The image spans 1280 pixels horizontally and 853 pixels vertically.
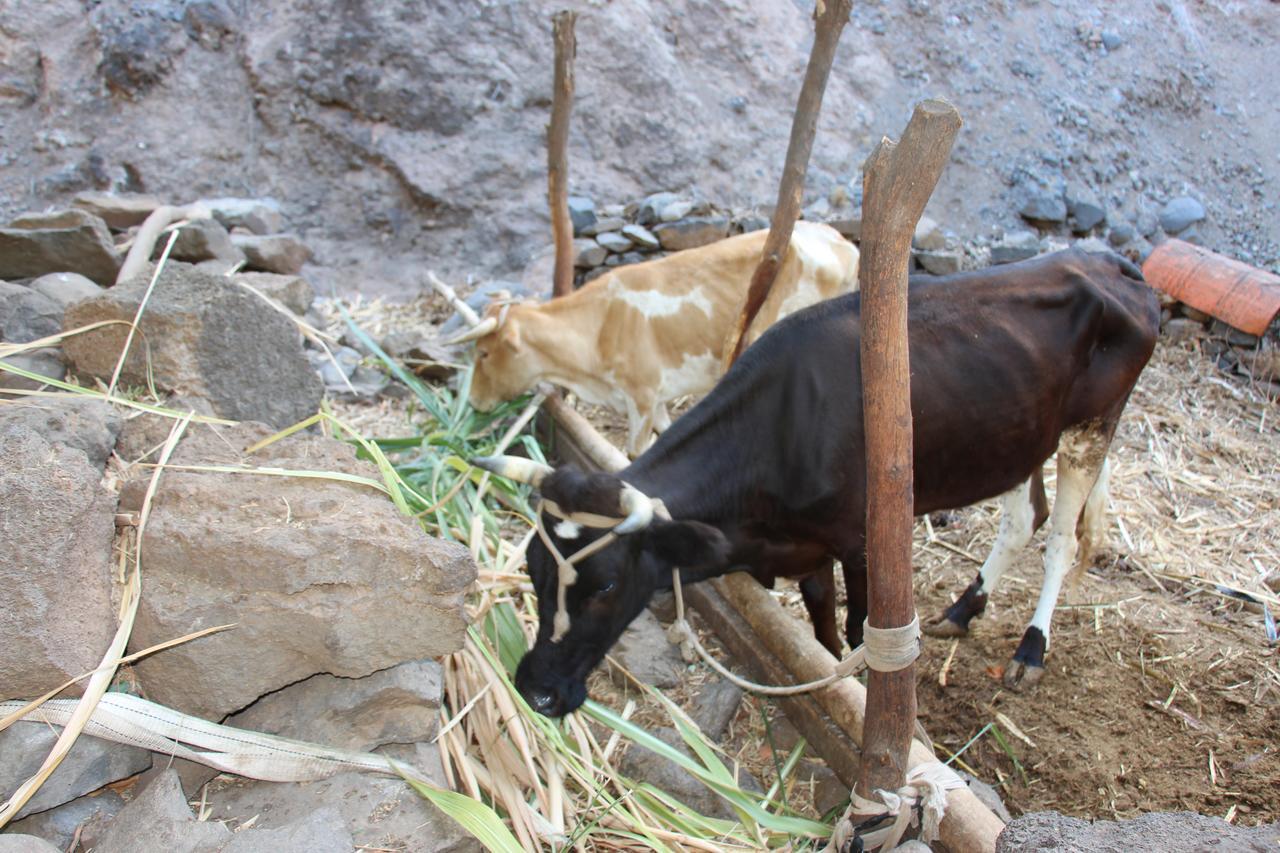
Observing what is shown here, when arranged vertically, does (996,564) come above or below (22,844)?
below

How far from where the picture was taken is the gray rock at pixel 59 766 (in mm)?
2408

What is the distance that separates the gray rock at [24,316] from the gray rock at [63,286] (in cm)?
48

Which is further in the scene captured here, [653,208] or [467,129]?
[467,129]

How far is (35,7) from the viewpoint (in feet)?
34.6

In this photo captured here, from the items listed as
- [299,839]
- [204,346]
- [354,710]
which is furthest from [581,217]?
[299,839]

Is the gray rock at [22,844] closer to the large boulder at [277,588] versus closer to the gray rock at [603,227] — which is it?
the large boulder at [277,588]

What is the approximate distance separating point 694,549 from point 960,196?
8.56 m

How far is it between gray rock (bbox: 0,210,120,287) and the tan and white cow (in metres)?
2.24

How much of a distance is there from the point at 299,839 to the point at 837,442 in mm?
2279

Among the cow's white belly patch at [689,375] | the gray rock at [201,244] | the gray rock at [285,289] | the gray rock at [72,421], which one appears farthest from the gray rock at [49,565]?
the gray rock at [201,244]

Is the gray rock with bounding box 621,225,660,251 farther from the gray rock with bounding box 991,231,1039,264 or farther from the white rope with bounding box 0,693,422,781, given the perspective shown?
the white rope with bounding box 0,693,422,781

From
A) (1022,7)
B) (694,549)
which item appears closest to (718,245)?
(694,549)

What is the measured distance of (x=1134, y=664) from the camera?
4242 millimetres

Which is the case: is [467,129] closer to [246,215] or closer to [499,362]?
[246,215]
